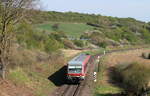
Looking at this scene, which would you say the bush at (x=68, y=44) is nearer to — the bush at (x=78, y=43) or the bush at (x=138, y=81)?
the bush at (x=78, y=43)

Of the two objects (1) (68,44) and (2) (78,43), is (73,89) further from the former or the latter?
(2) (78,43)

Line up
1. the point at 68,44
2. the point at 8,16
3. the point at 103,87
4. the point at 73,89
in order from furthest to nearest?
the point at 68,44 → the point at 103,87 → the point at 73,89 → the point at 8,16

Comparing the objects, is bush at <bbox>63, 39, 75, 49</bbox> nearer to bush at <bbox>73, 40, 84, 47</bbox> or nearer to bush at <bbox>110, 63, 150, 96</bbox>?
bush at <bbox>73, 40, 84, 47</bbox>

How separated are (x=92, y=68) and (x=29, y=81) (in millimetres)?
17883

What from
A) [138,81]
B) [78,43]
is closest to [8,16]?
[138,81]

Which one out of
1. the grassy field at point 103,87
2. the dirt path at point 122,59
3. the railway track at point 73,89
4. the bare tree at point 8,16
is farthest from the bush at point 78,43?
the bare tree at point 8,16

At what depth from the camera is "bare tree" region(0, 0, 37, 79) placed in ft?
96.7

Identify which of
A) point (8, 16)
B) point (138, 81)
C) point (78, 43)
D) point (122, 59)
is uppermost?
point (8, 16)


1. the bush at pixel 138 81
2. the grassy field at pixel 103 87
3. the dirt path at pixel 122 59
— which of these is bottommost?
the dirt path at pixel 122 59

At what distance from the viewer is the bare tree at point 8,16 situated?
29484 mm

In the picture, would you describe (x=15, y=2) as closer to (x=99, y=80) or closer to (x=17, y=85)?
(x=17, y=85)

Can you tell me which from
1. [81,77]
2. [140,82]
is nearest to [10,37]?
[81,77]

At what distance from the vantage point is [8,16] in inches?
1163

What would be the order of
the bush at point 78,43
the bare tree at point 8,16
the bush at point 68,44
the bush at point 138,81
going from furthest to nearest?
the bush at point 78,43 < the bush at point 68,44 < the bush at point 138,81 < the bare tree at point 8,16
